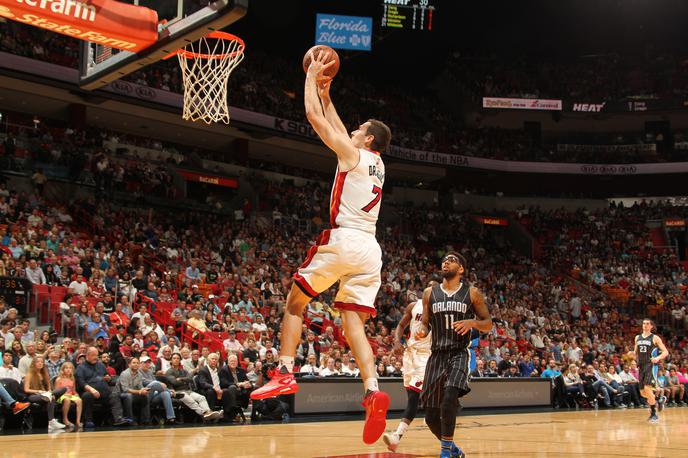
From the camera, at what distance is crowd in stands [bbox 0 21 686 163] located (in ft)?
98.4

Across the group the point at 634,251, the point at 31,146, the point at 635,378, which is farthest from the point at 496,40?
the point at 31,146

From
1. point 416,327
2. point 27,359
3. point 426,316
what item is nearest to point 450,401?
point 426,316

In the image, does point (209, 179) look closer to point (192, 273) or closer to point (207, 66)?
point (192, 273)

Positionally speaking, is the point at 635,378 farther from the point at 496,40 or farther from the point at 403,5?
the point at 496,40

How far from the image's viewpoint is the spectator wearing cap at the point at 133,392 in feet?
36.0

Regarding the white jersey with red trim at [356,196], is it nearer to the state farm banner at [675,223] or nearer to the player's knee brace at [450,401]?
the player's knee brace at [450,401]

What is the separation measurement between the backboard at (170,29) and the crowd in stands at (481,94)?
1883 centimetres

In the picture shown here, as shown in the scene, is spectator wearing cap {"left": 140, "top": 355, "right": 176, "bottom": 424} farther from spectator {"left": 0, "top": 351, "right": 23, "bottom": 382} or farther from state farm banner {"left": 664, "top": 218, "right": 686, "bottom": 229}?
state farm banner {"left": 664, "top": 218, "right": 686, "bottom": 229}

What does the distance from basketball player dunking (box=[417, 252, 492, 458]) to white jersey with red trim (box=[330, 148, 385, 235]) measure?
1.74 meters

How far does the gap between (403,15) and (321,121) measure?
26.6 m

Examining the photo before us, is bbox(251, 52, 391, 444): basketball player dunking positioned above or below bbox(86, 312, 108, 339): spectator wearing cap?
above

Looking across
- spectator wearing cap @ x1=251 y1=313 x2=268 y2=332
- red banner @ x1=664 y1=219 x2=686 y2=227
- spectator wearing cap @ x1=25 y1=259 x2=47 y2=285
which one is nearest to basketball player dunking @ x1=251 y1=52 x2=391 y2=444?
spectator wearing cap @ x1=25 y1=259 x2=47 y2=285

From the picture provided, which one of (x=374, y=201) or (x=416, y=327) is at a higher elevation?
(x=374, y=201)

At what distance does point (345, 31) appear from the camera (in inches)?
1115
